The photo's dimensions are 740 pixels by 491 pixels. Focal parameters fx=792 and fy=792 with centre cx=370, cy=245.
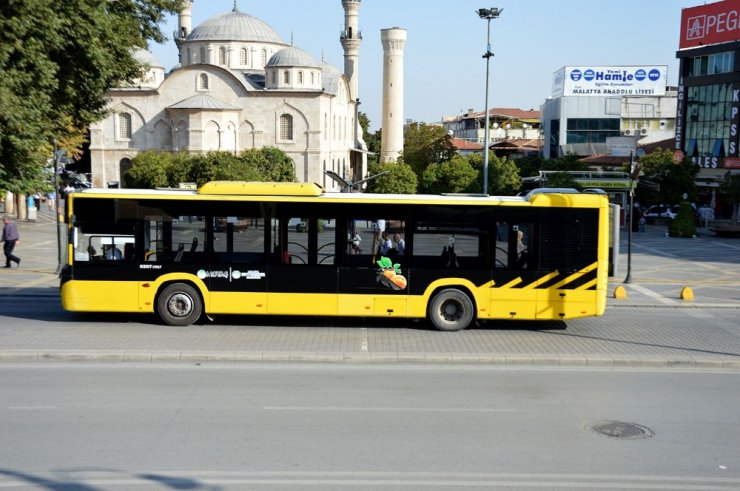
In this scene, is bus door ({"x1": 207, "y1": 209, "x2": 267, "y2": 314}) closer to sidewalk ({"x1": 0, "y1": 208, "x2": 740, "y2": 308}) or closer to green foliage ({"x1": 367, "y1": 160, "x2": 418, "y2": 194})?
sidewalk ({"x1": 0, "y1": 208, "x2": 740, "y2": 308})

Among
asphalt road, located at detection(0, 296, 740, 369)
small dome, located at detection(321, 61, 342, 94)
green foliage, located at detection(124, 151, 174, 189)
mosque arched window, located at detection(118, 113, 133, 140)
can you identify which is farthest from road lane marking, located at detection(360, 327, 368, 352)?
small dome, located at detection(321, 61, 342, 94)

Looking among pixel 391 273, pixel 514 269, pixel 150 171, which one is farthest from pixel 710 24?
pixel 391 273

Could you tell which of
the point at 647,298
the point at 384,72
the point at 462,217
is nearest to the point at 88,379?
the point at 462,217

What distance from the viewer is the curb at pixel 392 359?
12375mm

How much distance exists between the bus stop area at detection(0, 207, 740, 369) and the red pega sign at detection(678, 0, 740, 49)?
148 feet

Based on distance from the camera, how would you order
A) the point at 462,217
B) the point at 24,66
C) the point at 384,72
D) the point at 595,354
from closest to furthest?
the point at 595,354 → the point at 462,217 → the point at 24,66 → the point at 384,72

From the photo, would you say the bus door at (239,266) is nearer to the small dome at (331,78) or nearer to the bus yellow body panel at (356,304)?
the bus yellow body panel at (356,304)

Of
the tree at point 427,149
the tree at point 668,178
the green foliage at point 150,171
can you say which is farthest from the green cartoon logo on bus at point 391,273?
the tree at point 427,149

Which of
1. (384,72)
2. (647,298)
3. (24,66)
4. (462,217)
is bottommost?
(647,298)

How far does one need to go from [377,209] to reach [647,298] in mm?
8858

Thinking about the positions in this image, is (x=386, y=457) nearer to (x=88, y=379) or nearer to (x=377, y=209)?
(x=88, y=379)

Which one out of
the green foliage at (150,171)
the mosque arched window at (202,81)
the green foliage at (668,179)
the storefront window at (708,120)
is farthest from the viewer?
the mosque arched window at (202,81)

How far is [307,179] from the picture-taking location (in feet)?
256

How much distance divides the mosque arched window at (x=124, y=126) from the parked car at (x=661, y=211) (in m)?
49.3
